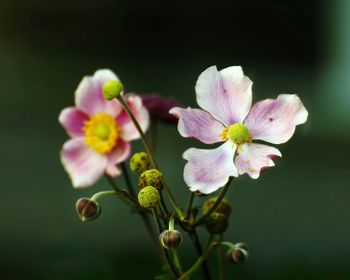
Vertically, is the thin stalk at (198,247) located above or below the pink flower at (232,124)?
below

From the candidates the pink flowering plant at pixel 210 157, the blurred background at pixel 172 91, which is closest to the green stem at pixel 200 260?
the pink flowering plant at pixel 210 157

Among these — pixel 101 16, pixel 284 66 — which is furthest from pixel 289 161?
pixel 101 16

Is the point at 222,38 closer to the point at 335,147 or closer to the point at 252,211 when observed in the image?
the point at 335,147

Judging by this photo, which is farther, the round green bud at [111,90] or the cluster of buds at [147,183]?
the round green bud at [111,90]

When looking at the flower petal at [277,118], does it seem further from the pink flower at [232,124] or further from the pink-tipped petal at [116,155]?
the pink-tipped petal at [116,155]

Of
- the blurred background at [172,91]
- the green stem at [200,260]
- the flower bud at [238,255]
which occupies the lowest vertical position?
the blurred background at [172,91]

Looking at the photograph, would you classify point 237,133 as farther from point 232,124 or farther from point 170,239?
point 170,239

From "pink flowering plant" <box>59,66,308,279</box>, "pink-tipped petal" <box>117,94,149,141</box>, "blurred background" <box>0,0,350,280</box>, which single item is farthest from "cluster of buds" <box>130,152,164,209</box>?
"blurred background" <box>0,0,350,280</box>
